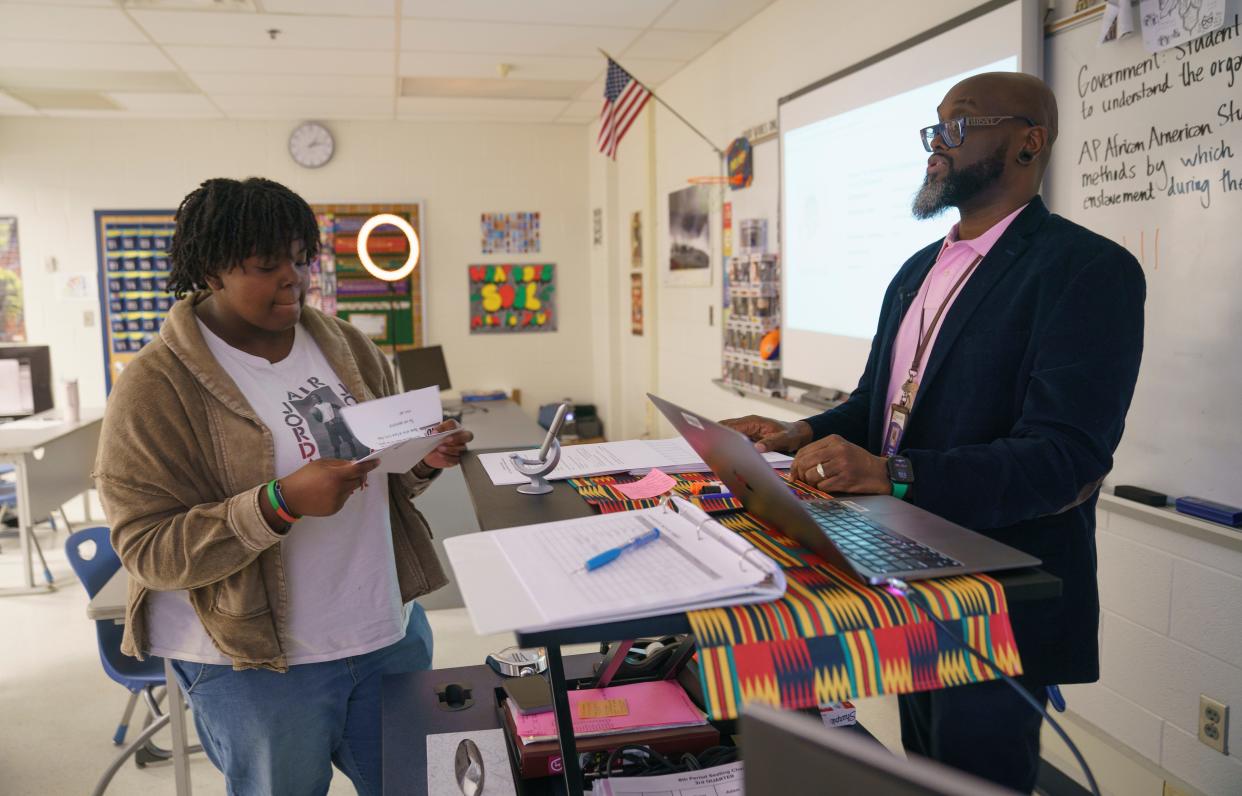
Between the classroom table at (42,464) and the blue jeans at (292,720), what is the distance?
3448 mm

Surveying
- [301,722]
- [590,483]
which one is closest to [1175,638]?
[590,483]

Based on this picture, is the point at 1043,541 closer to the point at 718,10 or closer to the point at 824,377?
the point at 824,377

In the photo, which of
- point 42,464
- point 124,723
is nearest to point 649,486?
point 124,723

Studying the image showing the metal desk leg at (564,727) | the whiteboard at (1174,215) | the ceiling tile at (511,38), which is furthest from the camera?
the ceiling tile at (511,38)

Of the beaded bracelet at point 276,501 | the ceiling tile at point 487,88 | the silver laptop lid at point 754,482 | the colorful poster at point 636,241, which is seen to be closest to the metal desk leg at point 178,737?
the beaded bracelet at point 276,501

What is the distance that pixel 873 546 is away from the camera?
2.93ft

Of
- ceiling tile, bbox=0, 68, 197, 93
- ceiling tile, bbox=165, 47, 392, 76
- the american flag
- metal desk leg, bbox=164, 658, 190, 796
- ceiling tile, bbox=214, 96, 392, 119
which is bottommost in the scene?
metal desk leg, bbox=164, 658, 190, 796

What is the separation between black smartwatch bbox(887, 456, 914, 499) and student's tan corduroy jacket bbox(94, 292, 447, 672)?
35.3 inches

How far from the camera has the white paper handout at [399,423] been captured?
137 centimetres

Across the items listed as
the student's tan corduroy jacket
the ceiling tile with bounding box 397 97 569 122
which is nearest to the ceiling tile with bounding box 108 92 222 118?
the ceiling tile with bounding box 397 97 569 122

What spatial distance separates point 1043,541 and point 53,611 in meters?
4.53

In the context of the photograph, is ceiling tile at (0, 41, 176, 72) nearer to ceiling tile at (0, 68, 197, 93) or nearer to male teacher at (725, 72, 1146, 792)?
ceiling tile at (0, 68, 197, 93)

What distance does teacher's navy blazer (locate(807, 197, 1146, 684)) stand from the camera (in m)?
1.06

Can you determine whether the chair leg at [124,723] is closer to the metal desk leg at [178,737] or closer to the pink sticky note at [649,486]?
the metal desk leg at [178,737]
